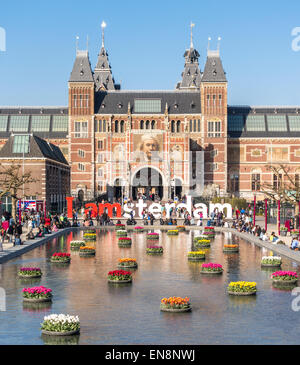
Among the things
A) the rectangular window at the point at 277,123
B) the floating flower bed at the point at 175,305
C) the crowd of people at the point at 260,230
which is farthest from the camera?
the rectangular window at the point at 277,123

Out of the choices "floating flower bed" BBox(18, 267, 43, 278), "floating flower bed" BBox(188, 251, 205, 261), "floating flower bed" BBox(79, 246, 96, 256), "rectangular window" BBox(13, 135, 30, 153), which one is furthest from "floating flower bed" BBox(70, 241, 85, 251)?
"rectangular window" BBox(13, 135, 30, 153)

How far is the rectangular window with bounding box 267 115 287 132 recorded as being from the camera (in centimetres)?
10530

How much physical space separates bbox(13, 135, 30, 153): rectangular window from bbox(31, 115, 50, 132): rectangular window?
38334 millimetres

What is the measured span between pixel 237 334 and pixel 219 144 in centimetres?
8432

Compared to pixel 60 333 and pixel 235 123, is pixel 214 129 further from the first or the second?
pixel 60 333

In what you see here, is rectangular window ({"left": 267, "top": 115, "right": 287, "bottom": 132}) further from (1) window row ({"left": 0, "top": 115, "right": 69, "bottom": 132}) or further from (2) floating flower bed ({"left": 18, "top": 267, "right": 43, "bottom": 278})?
(2) floating flower bed ({"left": 18, "top": 267, "right": 43, "bottom": 278})

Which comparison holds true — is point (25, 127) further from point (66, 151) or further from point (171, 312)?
point (171, 312)

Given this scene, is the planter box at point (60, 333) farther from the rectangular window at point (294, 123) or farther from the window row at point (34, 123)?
the rectangular window at point (294, 123)

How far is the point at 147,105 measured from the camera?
10188 cm

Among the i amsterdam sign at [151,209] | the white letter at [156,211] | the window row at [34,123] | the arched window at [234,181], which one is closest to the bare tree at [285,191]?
the i amsterdam sign at [151,209]

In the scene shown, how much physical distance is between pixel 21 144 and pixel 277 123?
5353 cm

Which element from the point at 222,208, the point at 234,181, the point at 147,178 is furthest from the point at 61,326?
the point at 234,181

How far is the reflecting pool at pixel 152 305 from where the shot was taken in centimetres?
1623

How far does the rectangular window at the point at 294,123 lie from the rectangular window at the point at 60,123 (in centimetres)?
3859
